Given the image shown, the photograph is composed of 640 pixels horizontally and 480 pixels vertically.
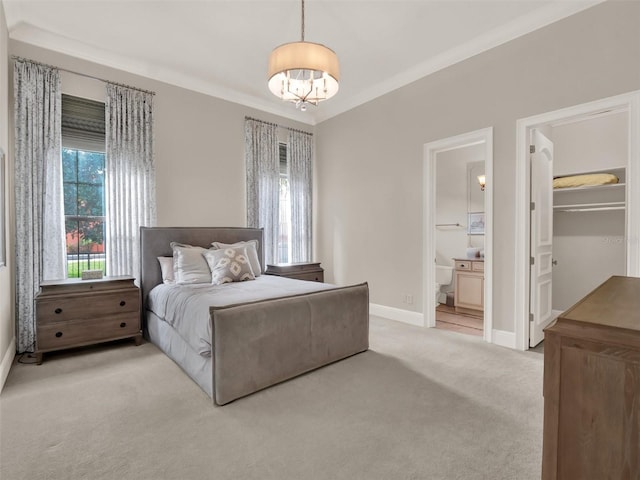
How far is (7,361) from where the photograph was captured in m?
2.67

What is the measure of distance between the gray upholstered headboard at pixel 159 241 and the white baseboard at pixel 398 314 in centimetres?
227

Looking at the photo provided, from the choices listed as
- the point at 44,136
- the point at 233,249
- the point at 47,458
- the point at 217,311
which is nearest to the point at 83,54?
the point at 44,136

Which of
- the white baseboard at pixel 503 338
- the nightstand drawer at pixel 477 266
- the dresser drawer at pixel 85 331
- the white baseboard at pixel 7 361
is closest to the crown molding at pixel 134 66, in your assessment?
the dresser drawer at pixel 85 331

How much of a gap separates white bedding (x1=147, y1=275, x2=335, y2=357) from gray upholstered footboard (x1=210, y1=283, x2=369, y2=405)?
11 centimetres

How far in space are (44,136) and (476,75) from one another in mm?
4480

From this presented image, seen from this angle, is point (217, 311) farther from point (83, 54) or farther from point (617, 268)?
point (617, 268)

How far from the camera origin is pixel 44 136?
3.22 metres

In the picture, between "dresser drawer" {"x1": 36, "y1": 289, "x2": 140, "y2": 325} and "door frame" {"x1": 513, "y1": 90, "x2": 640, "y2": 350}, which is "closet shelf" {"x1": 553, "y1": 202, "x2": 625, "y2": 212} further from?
"dresser drawer" {"x1": 36, "y1": 289, "x2": 140, "y2": 325}

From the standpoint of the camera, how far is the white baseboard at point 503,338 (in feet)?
10.8

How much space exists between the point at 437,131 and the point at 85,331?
14.1ft

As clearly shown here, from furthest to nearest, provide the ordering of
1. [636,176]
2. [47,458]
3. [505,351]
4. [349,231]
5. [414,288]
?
[349,231] → [414,288] → [505,351] → [636,176] → [47,458]

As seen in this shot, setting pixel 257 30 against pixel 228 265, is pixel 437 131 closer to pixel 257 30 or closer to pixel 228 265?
pixel 257 30

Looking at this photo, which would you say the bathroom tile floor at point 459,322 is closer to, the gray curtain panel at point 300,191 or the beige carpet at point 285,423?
the beige carpet at point 285,423

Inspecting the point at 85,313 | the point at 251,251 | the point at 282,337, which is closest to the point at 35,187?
the point at 85,313
